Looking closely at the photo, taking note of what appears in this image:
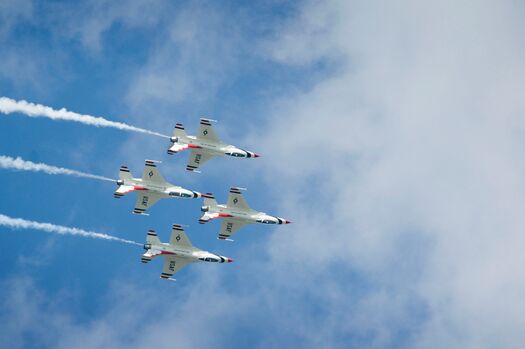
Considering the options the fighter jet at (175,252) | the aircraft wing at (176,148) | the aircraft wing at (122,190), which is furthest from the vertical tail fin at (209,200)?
the aircraft wing at (122,190)

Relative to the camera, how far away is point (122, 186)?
543 ft

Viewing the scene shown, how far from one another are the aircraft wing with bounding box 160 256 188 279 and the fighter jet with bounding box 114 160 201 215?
8033 millimetres

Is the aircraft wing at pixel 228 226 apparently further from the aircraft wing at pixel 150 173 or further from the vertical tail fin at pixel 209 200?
the aircraft wing at pixel 150 173

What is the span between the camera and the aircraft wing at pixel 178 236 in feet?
557

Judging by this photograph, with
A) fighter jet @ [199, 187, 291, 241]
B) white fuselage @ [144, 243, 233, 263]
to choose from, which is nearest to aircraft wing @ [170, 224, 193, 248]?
white fuselage @ [144, 243, 233, 263]

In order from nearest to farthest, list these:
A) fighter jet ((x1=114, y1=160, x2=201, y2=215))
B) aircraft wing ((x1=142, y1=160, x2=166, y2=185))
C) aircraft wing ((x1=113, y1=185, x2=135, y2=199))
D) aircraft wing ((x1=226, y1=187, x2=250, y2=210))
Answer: aircraft wing ((x1=113, y1=185, x2=135, y2=199)), fighter jet ((x1=114, y1=160, x2=201, y2=215)), aircraft wing ((x1=142, y1=160, x2=166, y2=185)), aircraft wing ((x1=226, y1=187, x2=250, y2=210))

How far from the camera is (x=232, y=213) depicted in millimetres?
170875

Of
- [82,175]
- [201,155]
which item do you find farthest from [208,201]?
[82,175]

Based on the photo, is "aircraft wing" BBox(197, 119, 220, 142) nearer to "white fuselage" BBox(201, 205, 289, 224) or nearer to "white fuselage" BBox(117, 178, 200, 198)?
"white fuselage" BBox(117, 178, 200, 198)

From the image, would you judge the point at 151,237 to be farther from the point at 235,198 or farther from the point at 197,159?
the point at 235,198

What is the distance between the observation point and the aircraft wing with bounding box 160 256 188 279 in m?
172

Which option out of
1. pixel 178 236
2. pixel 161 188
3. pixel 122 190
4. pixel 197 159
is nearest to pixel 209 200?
pixel 197 159

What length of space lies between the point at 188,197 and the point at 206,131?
8928 millimetres

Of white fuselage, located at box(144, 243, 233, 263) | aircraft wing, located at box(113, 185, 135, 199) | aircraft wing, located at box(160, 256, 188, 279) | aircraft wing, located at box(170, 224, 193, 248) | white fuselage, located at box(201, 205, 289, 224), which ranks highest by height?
white fuselage, located at box(201, 205, 289, 224)
